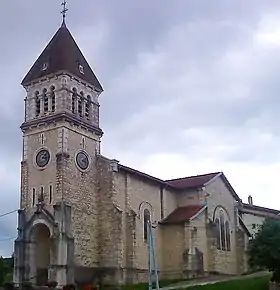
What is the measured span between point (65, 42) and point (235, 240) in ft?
87.3

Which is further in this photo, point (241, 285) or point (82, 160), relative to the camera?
point (82, 160)

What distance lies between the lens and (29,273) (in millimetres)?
45469

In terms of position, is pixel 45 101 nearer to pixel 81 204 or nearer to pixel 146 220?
pixel 81 204

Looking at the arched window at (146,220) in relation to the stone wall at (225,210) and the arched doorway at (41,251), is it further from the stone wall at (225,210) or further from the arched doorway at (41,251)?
the arched doorway at (41,251)

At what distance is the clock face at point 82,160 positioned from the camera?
47156 millimetres

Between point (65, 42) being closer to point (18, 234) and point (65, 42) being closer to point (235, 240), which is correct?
point (18, 234)

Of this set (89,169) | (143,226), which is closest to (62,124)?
(89,169)

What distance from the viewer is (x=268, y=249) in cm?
3947

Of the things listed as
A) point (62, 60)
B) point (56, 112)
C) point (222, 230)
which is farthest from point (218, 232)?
point (62, 60)

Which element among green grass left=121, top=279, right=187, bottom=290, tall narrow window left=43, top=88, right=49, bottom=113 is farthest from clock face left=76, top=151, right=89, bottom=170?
green grass left=121, top=279, right=187, bottom=290

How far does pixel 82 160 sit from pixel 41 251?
8328 millimetres

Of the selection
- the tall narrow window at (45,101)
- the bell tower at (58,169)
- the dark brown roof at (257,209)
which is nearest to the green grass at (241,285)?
the bell tower at (58,169)

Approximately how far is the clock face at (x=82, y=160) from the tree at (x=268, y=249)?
50.2 ft

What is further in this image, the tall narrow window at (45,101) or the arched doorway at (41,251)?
the tall narrow window at (45,101)
